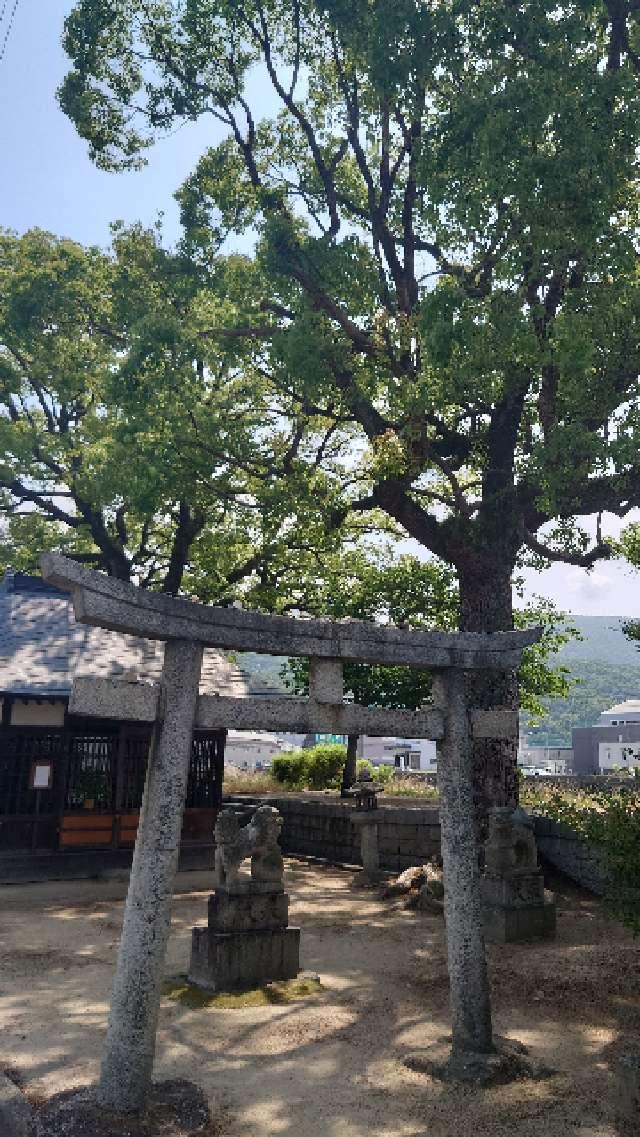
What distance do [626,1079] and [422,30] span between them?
1416 cm

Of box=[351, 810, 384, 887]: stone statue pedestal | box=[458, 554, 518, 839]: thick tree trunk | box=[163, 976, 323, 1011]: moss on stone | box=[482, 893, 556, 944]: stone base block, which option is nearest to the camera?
box=[163, 976, 323, 1011]: moss on stone

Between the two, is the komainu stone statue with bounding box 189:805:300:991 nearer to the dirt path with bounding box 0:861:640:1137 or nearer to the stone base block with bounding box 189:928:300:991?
the stone base block with bounding box 189:928:300:991

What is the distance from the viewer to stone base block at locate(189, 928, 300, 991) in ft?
29.1

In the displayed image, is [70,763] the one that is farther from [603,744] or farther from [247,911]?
[603,744]

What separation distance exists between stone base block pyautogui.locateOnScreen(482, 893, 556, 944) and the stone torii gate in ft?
14.7

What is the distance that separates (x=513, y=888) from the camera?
37.7 feet

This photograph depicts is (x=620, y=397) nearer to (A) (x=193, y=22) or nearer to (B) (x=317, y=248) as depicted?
(B) (x=317, y=248)

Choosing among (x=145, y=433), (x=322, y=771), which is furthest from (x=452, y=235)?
(x=322, y=771)

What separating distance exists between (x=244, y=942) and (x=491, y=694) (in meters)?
6.57

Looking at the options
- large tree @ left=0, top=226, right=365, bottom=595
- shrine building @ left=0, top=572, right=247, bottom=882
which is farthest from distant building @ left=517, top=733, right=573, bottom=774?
shrine building @ left=0, top=572, right=247, bottom=882

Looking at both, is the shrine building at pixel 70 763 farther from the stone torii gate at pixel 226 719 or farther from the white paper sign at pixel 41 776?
the stone torii gate at pixel 226 719

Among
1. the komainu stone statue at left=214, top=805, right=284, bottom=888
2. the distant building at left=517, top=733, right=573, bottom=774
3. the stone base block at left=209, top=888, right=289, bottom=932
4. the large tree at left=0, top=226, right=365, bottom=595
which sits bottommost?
the stone base block at left=209, top=888, right=289, bottom=932

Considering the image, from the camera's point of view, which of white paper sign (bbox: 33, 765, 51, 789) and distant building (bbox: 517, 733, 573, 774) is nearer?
white paper sign (bbox: 33, 765, 51, 789)

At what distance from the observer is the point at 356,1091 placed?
633 centimetres
